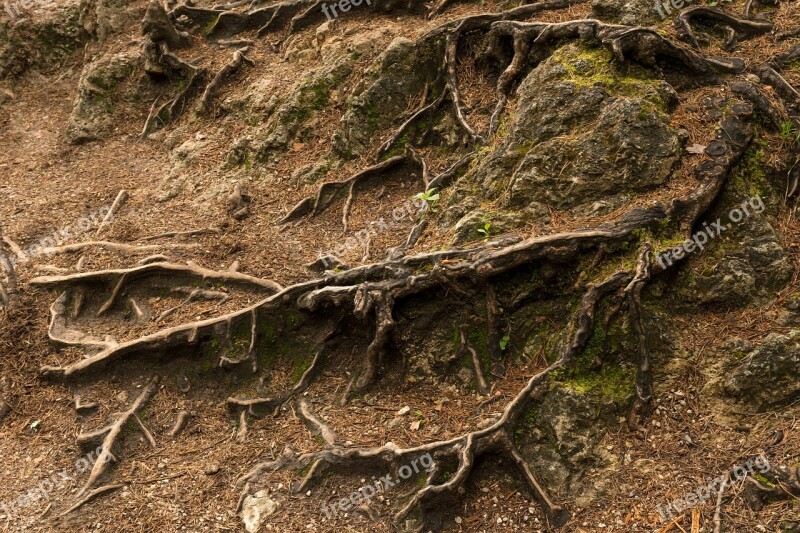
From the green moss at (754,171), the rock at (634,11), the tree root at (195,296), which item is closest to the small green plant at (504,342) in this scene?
the green moss at (754,171)

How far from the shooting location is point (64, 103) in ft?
42.8

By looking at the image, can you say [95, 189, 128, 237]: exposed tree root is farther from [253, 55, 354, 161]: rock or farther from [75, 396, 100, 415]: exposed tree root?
[75, 396, 100, 415]: exposed tree root

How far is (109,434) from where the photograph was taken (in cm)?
666

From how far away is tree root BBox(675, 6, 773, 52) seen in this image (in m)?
6.98

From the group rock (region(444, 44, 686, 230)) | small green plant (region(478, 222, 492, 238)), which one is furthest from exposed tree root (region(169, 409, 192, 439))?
small green plant (region(478, 222, 492, 238))

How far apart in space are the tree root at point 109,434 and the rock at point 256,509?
1564 mm

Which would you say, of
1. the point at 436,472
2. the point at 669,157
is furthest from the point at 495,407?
the point at 669,157

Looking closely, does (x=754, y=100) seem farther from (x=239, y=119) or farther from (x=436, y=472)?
(x=239, y=119)

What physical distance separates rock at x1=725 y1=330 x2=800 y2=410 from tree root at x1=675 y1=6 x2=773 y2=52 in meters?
3.57

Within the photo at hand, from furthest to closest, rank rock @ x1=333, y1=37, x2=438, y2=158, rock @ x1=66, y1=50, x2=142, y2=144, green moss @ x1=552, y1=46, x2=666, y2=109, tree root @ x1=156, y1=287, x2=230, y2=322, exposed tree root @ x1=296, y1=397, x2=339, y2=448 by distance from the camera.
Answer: rock @ x1=66, y1=50, x2=142, y2=144, rock @ x1=333, y1=37, x2=438, y2=158, tree root @ x1=156, y1=287, x2=230, y2=322, green moss @ x1=552, y1=46, x2=666, y2=109, exposed tree root @ x1=296, y1=397, x2=339, y2=448

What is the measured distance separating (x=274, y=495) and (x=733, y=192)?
208 inches

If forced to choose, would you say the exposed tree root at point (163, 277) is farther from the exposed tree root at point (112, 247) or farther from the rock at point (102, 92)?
the rock at point (102, 92)

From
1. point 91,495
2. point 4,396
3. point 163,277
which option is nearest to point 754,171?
point 163,277

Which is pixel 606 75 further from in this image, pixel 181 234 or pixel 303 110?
pixel 181 234
